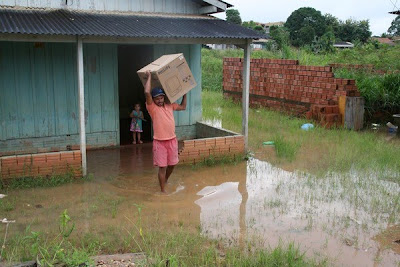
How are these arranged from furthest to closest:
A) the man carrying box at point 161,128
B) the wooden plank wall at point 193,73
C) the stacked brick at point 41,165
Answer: the wooden plank wall at point 193,73
the stacked brick at point 41,165
the man carrying box at point 161,128

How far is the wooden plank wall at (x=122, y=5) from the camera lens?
26.2 feet

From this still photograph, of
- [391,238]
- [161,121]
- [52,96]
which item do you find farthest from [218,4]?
[391,238]

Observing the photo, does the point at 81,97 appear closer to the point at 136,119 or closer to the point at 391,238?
the point at 136,119

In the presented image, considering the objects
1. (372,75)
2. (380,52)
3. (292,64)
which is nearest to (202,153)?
(292,64)

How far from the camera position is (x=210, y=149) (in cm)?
857

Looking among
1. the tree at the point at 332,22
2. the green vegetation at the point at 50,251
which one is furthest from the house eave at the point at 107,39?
the tree at the point at 332,22

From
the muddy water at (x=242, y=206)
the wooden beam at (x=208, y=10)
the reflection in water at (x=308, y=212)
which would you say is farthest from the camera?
the wooden beam at (x=208, y=10)

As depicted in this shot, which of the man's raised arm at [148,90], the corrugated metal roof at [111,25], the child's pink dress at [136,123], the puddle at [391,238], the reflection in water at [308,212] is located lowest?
the puddle at [391,238]

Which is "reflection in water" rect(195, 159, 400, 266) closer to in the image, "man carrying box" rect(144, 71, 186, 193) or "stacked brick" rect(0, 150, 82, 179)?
"man carrying box" rect(144, 71, 186, 193)

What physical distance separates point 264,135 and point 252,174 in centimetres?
328

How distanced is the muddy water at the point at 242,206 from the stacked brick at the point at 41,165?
41cm

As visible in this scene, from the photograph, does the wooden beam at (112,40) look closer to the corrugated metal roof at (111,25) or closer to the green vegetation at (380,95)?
the corrugated metal roof at (111,25)

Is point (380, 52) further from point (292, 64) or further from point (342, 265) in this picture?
point (342, 265)

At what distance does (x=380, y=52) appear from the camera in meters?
15.6
